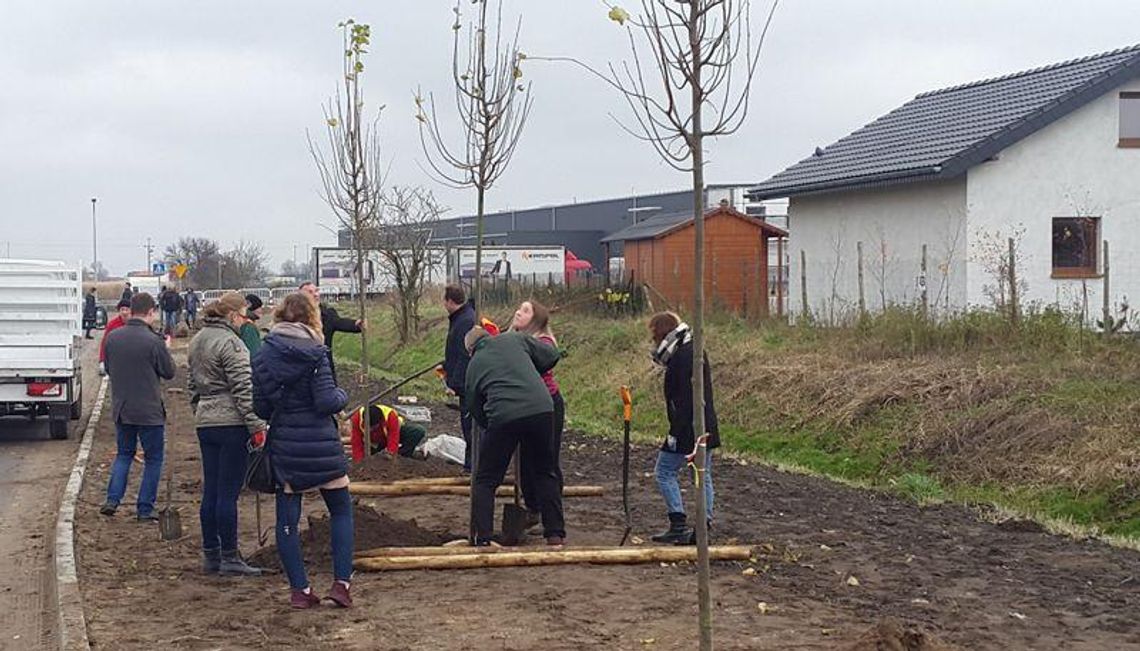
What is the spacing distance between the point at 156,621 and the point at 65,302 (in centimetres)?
1407

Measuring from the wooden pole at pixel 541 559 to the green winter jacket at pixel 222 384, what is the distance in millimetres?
1281

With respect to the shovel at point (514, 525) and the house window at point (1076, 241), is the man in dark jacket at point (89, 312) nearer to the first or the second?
the house window at point (1076, 241)

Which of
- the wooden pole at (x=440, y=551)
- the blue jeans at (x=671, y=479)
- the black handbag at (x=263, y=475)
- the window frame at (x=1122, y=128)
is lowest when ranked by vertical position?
the wooden pole at (x=440, y=551)

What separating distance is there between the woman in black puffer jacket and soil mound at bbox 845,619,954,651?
10.3 ft

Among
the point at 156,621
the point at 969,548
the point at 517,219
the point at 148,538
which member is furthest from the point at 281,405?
the point at 517,219

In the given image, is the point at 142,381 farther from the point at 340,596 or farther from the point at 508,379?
the point at 340,596

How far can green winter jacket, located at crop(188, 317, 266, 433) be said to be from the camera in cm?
954

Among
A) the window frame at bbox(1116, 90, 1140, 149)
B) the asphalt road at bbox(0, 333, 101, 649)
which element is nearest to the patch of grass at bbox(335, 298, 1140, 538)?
the asphalt road at bbox(0, 333, 101, 649)

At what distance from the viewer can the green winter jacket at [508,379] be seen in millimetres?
9805

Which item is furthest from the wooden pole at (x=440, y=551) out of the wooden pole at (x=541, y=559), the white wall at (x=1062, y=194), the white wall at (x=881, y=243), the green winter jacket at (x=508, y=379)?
the white wall at (x=1062, y=194)

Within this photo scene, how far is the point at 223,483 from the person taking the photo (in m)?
9.60

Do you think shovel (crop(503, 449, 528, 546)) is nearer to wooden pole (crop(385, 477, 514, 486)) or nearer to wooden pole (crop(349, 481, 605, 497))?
wooden pole (crop(349, 481, 605, 497))

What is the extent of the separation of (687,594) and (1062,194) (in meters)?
18.8

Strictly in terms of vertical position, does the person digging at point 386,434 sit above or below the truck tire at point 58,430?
above
